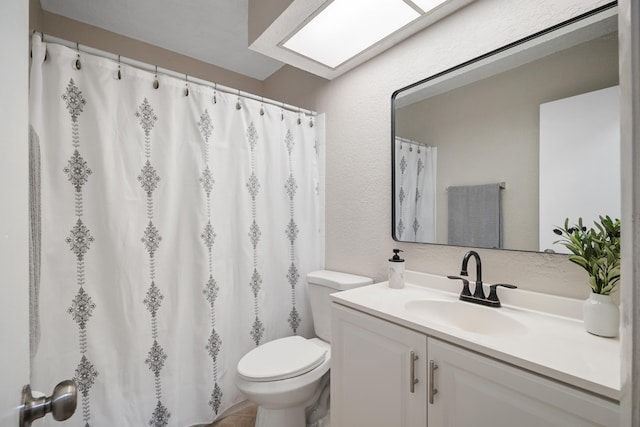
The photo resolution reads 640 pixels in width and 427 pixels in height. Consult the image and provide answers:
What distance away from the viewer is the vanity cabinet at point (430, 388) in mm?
683

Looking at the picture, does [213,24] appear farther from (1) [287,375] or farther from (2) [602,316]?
(2) [602,316]

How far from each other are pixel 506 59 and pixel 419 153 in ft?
1.70

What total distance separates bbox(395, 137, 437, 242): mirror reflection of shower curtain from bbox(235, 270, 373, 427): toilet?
1.36 ft

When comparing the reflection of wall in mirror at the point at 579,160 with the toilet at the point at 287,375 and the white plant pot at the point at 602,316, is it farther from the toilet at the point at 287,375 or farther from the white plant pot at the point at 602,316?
the toilet at the point at 287,375

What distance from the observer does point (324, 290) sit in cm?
173

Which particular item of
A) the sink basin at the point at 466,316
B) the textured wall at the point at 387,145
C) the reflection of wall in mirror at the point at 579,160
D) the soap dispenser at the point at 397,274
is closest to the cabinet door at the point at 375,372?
the sink basin at the point at 466,316

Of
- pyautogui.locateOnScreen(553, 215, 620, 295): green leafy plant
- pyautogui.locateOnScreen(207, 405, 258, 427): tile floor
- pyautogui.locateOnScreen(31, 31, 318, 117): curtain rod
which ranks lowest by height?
pyautogui.locateOnScreen(207, 405, 258, 427): tile floor

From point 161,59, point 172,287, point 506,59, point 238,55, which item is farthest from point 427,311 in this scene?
point 161,59

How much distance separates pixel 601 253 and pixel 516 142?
19.7 inches

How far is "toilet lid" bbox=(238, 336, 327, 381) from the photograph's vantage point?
52.3 inches

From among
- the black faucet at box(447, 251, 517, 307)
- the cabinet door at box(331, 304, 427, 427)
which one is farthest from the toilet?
the black faucet at box(447, 251, 517, 307)

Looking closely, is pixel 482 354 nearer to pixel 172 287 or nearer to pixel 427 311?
pixel 427 311

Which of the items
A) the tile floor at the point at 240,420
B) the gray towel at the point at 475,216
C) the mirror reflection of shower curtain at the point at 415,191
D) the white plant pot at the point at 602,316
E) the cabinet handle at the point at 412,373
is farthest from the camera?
the tile floor at the point at 240,420

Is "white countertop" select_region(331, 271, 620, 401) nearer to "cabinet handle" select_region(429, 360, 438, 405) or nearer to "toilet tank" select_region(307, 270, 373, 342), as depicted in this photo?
"cabinet handle" select_region(429, 360, 438, 405)
